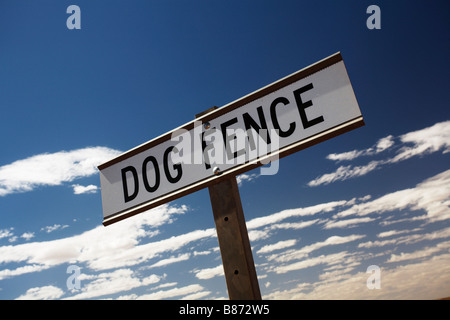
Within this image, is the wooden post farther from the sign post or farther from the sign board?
the sign board

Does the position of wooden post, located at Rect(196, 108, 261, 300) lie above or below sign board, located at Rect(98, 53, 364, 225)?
below

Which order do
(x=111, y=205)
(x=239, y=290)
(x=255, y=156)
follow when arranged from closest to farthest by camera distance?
(x=239, y=290)
(x=255, y=156)
(x=111, y=205)

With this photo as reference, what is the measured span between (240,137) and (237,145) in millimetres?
66

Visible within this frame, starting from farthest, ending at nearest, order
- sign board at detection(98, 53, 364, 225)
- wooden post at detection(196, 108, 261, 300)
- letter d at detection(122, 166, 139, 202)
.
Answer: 1. letter d at detection(122, 166, 139, 202)
2. sign board at detection(98, 53, 364, 225)
3. wooden post at detection(196, 108, 261, 300)

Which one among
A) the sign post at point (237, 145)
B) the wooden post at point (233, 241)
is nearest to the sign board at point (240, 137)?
the sign post at point (237, 145)

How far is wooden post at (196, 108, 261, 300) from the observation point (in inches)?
71.0

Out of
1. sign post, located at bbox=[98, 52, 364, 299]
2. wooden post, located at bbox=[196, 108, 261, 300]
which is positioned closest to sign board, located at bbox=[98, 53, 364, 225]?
sign post, located at bbox=[98, 52, 364, 299]

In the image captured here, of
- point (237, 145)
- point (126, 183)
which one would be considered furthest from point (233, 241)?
point (126, 183)

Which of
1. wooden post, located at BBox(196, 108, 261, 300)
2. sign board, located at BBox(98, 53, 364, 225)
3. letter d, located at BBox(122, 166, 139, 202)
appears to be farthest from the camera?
letter d, located at BBox(122, 166, 139, 202)
